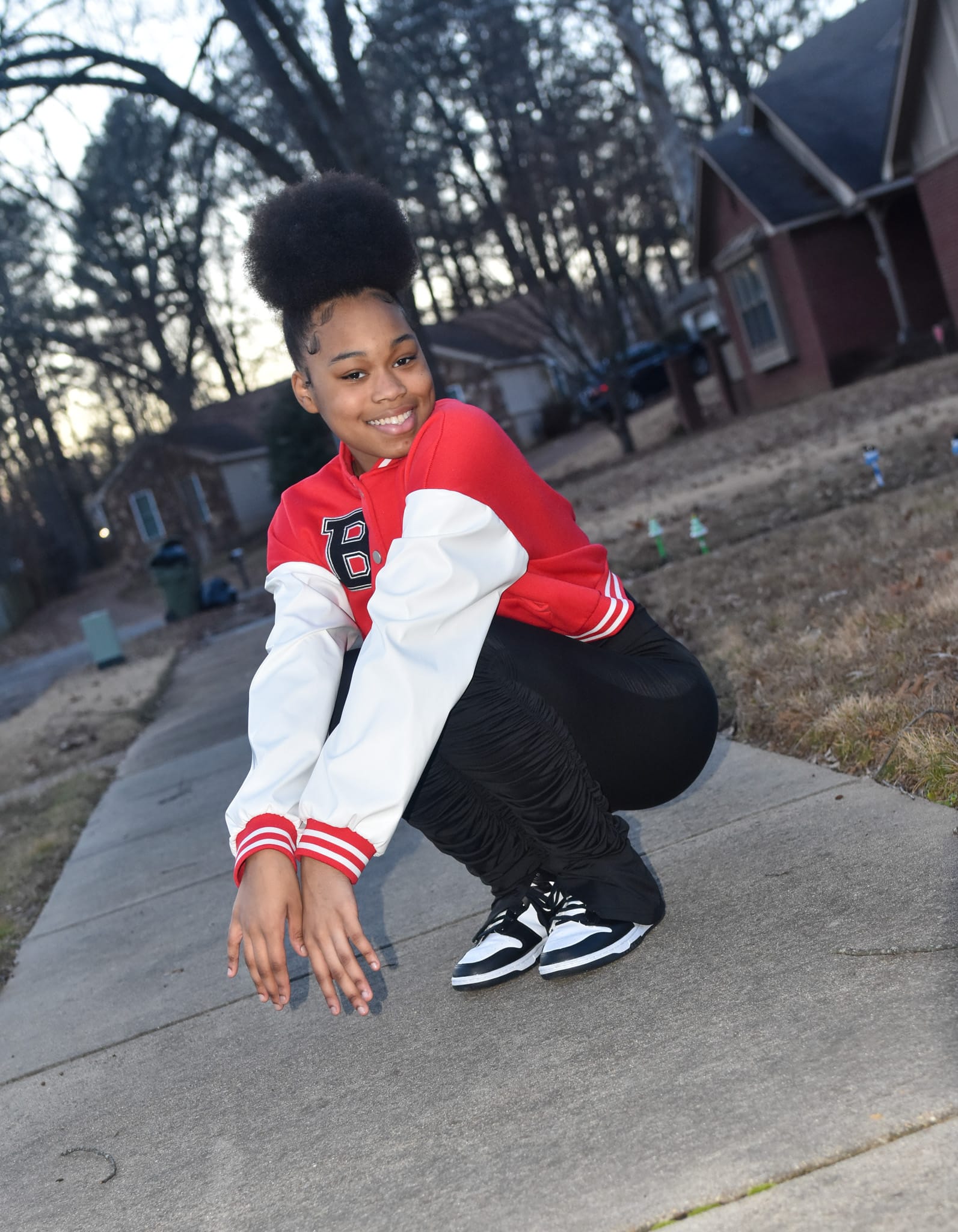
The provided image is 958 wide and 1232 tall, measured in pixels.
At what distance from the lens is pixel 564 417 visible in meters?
36.4

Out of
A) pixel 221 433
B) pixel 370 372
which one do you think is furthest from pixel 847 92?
pixel 221 433

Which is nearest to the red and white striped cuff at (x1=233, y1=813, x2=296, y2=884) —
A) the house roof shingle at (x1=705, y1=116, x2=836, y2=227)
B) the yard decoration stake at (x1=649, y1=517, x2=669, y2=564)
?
the yard decoration stake at (x1=649, y1=517, x2=669, y2=564)

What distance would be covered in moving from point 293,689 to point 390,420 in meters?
0.59

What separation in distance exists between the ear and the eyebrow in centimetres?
16

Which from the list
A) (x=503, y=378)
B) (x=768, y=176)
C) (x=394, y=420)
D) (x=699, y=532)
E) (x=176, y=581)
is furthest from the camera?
(x=503, y=378)

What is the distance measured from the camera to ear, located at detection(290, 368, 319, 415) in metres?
2.64

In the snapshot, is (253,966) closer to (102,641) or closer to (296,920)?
(296,920)

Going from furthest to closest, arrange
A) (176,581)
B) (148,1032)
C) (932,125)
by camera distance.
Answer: (176,581) → (932,125) → (148,1032)

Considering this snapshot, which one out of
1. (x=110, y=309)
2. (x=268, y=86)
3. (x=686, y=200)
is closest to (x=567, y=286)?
(x=686, y=200)

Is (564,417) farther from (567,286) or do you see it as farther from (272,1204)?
(272,1204)

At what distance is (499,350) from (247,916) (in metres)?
38.8

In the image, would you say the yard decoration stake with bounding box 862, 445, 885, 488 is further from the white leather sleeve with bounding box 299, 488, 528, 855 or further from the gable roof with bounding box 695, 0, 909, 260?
the gable roof with bounding box 695, 0, 909, 260

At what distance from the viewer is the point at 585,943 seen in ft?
8.29

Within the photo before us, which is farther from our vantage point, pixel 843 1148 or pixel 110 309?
pixel 110 309
